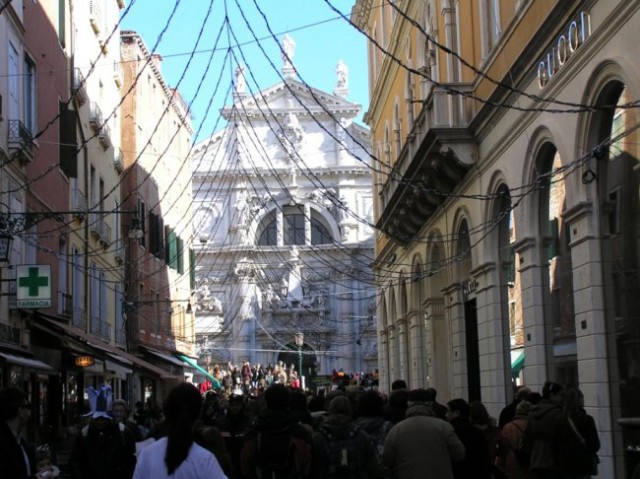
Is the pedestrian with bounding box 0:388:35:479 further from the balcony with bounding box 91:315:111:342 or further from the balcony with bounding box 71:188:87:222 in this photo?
the balcony with bounding box 91:315:111:342

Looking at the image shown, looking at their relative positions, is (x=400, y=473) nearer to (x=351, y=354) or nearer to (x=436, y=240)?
(x=436, y=240)

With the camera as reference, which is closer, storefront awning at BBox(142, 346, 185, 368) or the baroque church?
storefront awning at BBox(142, 346, 185, 368)

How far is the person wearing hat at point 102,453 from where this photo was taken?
371 inches

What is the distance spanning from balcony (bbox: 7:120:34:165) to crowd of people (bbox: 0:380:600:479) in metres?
7.90

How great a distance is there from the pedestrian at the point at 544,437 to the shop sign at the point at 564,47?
4930 millimetres

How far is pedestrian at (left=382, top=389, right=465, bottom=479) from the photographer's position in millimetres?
8664

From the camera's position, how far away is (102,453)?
945 cm

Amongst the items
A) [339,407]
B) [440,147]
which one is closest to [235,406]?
[339,407]

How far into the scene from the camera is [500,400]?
63.4 ft

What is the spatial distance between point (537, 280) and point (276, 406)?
977 centimetres

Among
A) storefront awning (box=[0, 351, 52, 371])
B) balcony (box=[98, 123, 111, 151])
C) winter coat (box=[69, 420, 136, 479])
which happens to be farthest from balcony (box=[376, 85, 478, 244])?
winter coat (box=[69, 420, 136, 479])

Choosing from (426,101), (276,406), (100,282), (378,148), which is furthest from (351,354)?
(276,406)

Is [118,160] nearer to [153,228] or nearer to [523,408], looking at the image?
[153,228]

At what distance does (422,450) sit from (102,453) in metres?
2.65
